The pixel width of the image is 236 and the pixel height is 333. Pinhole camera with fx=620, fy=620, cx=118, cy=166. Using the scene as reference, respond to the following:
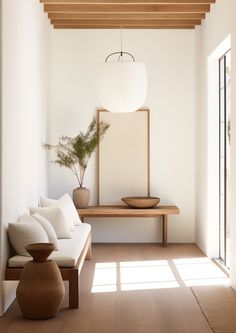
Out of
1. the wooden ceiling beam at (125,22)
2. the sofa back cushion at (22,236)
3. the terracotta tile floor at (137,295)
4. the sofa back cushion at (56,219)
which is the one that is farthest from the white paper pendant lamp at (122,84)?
the sofa back cushion at (22,236)

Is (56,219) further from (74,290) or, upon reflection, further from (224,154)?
(224,154)

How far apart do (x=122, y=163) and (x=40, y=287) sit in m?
4.23

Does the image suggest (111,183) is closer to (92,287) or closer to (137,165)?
(137,165)

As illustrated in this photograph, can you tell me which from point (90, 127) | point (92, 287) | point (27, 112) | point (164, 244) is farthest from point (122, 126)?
point (92, 287)

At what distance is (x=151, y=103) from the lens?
888cm

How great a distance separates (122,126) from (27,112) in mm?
2581

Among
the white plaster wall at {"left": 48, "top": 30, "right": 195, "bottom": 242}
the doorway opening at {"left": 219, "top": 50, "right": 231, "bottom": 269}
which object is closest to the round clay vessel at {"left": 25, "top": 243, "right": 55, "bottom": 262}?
the doorway opening at {"left": 219, "top": 50, "right": 231, "bottom": 269}

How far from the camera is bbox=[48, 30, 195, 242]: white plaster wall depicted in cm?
884

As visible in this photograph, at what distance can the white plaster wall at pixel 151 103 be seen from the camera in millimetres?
8836

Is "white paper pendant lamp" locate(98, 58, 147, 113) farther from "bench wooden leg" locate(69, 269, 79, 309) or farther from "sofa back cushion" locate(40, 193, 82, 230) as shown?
"bench wooden leg" locate(69, 269, 79, 309)

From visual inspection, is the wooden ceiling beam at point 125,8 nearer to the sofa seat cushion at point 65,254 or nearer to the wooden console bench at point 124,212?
the wooden console bench at point 124,212

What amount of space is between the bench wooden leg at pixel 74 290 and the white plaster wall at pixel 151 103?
3.75 m

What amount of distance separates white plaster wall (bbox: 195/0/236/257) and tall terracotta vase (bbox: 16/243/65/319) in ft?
10.7

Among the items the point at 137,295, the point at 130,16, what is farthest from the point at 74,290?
the point at 130,16
